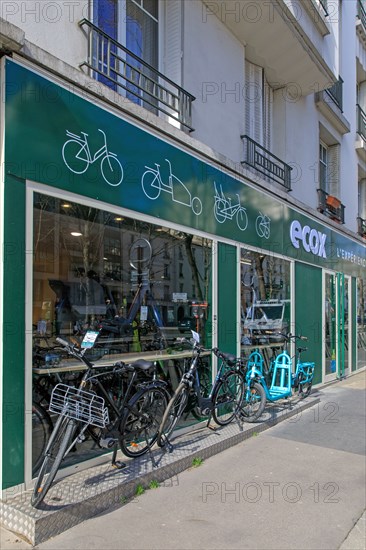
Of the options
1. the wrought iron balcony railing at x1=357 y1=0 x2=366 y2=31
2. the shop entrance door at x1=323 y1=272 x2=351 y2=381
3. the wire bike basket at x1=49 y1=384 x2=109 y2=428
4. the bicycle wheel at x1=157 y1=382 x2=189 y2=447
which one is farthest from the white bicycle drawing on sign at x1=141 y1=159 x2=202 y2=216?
the wrought iron balcony railing at x1=357 y1=0 x2=366 y2=31

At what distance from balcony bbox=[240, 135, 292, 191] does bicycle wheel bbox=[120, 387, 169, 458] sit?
4785 millimetres

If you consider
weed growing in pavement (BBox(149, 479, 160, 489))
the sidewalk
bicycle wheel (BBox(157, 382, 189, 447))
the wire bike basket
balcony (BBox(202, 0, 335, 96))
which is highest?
balcony (BBox(202, 0, 335, 96))

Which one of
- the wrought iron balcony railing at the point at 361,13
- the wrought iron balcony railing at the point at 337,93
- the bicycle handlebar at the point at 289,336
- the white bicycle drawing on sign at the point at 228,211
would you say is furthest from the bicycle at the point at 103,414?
the wrought iron balcony railing at the point at 361,13

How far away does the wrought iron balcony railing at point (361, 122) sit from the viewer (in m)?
14.9

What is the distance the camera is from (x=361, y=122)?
598 inches

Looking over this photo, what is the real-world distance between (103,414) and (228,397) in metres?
2.49

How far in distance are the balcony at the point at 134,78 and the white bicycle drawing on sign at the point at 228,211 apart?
1060 millimetres

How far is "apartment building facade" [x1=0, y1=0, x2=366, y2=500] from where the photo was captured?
12.8 feet

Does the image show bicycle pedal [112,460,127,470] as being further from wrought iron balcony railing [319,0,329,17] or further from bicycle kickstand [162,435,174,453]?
wrought iron balcony railing [319,0,329,17]

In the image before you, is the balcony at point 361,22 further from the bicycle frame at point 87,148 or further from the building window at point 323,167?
the bicycle frame at point 87,148

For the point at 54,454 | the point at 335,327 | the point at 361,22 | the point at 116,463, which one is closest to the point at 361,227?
the point at 335,327

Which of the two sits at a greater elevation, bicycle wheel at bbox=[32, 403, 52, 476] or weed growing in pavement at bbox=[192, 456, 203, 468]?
bicycle wheel at bbox=[32, 403, 52, 476]

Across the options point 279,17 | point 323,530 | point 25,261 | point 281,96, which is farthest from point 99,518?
point 281,96

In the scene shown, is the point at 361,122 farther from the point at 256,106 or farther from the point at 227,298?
the point at 227,298
